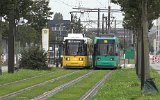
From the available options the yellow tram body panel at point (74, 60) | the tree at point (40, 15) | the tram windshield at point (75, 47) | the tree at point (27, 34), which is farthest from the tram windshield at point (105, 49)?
the tree at point (27, 34)

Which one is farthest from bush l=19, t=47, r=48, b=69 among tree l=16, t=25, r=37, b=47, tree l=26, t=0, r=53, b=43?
tree l=16, t=25, r=37, b=47

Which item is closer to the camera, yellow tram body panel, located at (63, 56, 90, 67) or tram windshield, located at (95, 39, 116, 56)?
tram windshield, located at (95, 39, 116, 56)

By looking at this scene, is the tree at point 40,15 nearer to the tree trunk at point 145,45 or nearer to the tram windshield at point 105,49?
the tram windshield at point 105,49

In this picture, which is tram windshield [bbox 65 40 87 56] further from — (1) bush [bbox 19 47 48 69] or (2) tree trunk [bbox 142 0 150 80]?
(2) tree trunk [bbox 142 0 150 80]

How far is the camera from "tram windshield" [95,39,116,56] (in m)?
51.4

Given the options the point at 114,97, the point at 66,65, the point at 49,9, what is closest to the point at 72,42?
the point at 66,65

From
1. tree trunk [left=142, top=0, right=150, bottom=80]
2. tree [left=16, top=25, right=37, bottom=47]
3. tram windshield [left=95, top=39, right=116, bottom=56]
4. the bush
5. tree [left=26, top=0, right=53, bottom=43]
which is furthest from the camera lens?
tree [left=16, top=25, right=37, bottom=47]

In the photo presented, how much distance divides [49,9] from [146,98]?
46.6 metres

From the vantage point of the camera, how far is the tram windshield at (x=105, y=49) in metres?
51.4

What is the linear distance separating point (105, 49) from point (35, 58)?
8.75m

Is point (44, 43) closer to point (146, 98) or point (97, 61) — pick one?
point (97, 61)

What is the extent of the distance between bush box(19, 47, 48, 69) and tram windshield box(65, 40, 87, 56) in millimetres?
5696

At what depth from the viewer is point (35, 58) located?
46062 mm

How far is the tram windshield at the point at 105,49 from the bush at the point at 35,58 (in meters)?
7.49
